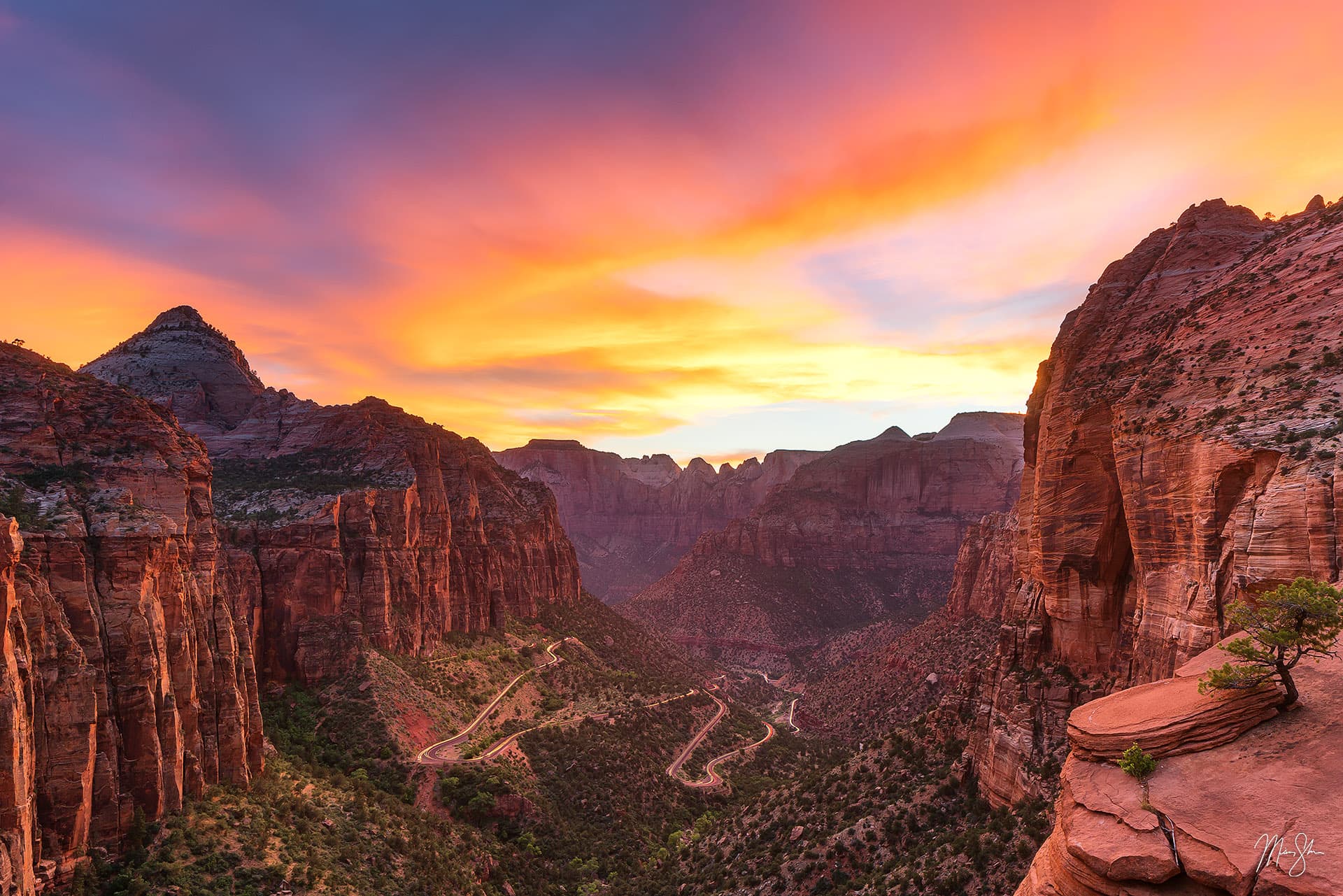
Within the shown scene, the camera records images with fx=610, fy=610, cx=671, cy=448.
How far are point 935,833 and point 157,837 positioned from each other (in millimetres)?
38098

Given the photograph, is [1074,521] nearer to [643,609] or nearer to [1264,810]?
[1264,810]

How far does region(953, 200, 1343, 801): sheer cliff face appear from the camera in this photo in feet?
68.4

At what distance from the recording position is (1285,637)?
1362 cm

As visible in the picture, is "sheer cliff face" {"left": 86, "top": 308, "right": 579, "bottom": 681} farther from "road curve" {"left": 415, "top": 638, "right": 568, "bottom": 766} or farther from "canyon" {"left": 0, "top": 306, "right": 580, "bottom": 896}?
"road curve" {"left": 415, "top": 638, "right": 568, "bottom": 766}

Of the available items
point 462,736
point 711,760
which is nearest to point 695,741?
point 711,760

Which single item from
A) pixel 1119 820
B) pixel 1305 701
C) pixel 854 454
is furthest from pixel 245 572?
pixel 854 454

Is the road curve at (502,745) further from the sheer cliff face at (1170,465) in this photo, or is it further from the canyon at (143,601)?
the sheer cliff face at (1170,465)

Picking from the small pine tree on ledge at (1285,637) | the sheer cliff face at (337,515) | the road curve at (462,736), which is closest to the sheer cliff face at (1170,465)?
the small pine tree on ledge at (1285,637)

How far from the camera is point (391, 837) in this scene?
127 ft

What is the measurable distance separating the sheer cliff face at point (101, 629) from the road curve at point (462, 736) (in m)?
17.1

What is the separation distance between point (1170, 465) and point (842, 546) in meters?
137

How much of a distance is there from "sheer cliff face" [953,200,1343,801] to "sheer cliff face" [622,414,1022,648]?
101472mm
